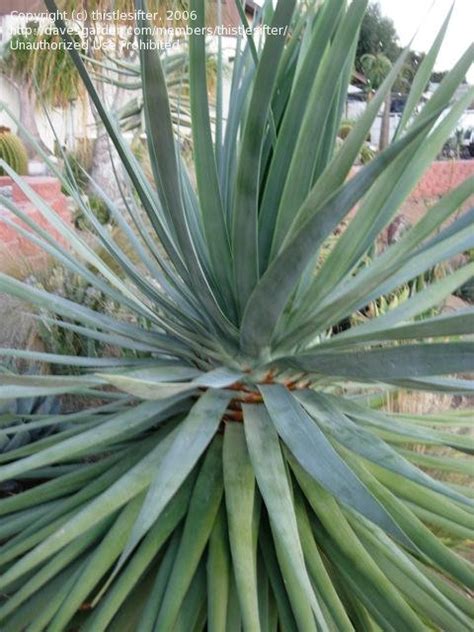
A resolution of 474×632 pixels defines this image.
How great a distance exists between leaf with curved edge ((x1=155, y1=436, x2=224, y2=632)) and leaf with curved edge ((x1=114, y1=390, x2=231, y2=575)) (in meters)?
0.14

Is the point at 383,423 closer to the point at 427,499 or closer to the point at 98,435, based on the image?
the point at 427,499

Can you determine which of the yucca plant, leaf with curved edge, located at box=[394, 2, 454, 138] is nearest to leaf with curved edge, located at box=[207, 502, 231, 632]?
the yucca plant

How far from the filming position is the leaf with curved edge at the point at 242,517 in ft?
4.42

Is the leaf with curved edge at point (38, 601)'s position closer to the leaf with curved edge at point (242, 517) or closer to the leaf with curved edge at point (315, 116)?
the leaf with curved edge at point (242, 517)

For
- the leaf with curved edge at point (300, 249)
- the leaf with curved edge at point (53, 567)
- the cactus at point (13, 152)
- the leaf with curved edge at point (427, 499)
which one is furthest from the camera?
the cactus at point (13, 152)

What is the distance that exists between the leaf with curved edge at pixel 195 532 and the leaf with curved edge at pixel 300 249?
289 mm

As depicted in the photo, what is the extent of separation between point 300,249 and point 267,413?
0.49 metres

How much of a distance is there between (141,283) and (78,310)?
0.17m

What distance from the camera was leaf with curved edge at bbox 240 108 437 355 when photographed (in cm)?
113

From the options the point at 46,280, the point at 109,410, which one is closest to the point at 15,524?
the point at 109,410

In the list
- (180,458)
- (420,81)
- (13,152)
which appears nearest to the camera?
(180,458)

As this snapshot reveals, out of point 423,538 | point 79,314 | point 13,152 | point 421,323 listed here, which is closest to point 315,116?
point 421,323

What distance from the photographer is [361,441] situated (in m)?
1.42

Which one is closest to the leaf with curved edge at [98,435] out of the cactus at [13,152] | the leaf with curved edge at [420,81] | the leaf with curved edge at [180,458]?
the leaf with curved edge at [180,458]
